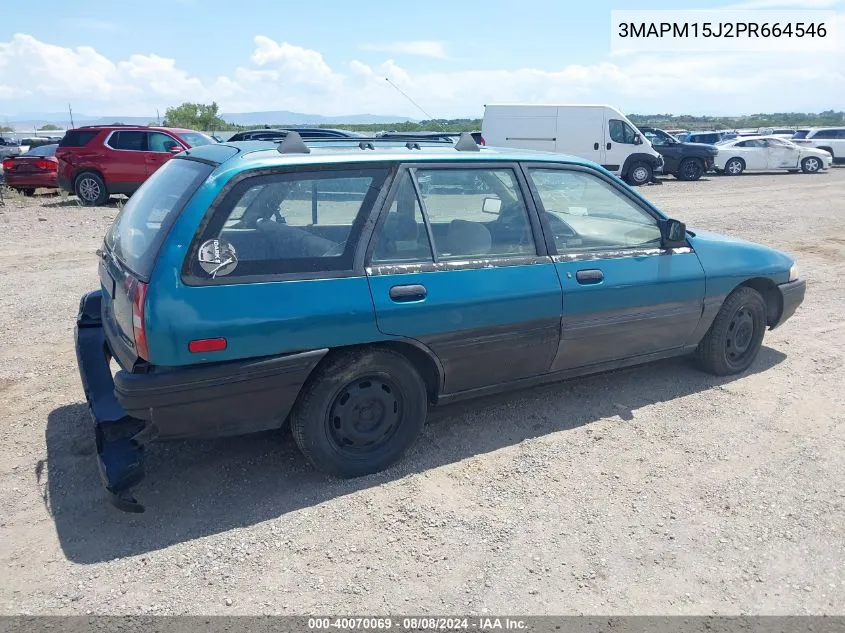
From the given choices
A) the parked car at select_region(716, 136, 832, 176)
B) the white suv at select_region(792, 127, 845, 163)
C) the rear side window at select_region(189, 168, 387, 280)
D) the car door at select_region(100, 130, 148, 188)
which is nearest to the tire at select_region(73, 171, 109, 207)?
the car door at select_region(100, 130, 148, 188)

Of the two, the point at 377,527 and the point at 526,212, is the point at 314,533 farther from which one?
the point at 526,212

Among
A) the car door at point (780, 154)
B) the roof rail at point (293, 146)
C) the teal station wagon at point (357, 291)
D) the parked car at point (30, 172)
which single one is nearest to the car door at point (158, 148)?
the parked car at point (30, 172)

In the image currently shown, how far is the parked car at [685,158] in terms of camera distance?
2300 centimetres

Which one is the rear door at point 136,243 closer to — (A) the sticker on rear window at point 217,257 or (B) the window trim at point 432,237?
(A) the sticker on rear window at point 217,257

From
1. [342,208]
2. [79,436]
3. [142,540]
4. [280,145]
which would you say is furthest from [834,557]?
[79,436]

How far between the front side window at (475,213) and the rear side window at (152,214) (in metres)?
1.21

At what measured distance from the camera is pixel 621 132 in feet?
67.0

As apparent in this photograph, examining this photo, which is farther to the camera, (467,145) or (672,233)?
(672,233)

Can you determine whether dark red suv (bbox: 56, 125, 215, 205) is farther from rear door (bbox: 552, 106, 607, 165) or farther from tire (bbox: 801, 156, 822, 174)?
tire (bbox: 801, 156, 822, 174)

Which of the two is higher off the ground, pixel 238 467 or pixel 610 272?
pixel 610 272

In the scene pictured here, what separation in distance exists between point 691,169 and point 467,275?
71.5 ft

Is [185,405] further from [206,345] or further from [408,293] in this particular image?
[408,293]

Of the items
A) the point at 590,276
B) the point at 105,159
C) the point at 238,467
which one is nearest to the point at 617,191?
the point at 590,276

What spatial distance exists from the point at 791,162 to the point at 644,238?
25.0 m
